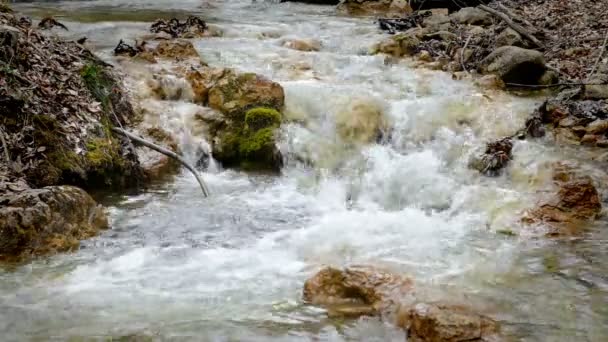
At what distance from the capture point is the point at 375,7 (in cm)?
1834

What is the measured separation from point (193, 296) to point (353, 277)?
1212mm

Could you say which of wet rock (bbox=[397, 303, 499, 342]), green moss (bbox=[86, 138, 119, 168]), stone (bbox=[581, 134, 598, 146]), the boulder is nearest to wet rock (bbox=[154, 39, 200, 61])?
green moss (bbox=[86, 138, 119, 168])

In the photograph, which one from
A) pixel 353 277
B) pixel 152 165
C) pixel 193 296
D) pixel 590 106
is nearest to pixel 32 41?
pixel 152 165

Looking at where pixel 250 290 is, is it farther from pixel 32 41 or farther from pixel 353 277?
pixel 32 41

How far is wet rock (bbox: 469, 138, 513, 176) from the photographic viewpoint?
24.7 feet

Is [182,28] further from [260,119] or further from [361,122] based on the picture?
[361,122]

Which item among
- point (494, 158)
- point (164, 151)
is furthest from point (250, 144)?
point (494, 158)

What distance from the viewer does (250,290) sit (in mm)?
4684

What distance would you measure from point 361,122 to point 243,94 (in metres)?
1.69

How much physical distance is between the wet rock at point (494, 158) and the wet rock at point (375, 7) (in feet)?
36.1

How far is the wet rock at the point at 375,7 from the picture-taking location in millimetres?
18078

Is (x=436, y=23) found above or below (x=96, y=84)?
above

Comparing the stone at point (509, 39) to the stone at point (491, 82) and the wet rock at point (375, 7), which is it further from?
the wet rock at point (375, 7)

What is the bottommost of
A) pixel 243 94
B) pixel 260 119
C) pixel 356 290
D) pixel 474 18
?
pixel 356 290
